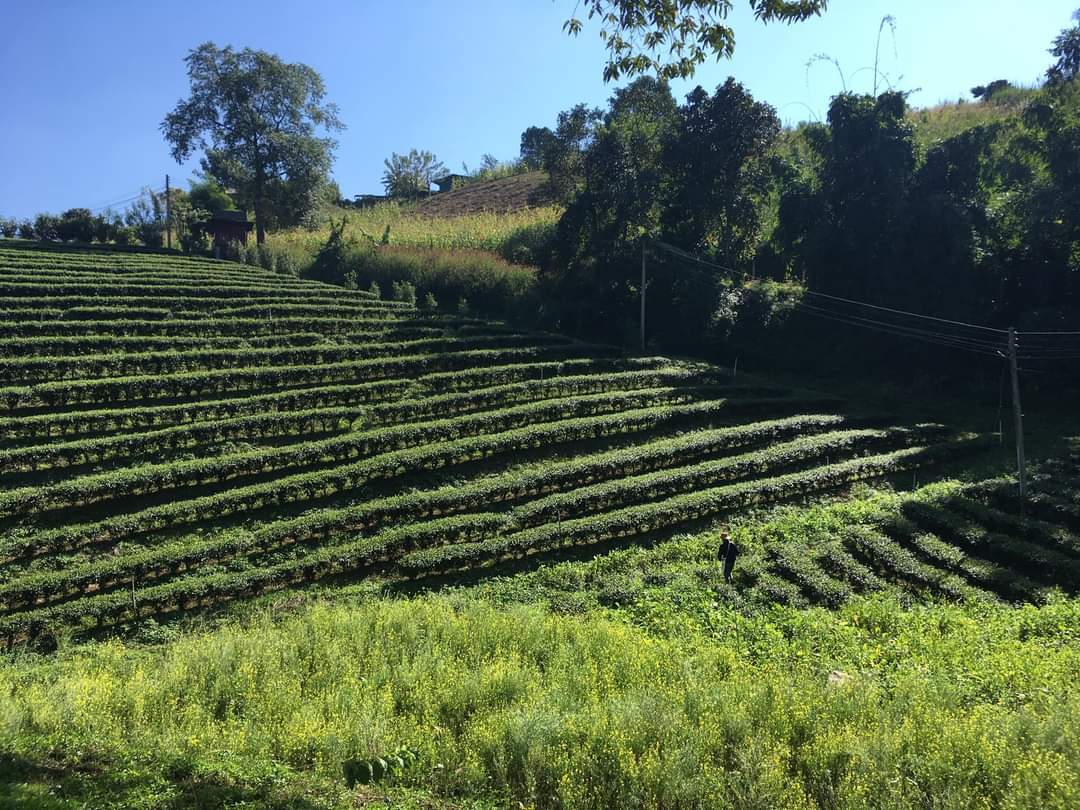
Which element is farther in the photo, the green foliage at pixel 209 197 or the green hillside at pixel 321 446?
the green foliage at pixel 209 197

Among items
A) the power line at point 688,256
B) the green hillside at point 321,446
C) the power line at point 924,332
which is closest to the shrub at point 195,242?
the green hillside at point 321,446

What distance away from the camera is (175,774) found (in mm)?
7520

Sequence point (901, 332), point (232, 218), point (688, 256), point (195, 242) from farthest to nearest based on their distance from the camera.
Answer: point (232, 218) → point (195, 242) → point (688, 256) → point (901, 332)

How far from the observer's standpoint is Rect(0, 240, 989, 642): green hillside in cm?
1725

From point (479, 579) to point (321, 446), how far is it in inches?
300

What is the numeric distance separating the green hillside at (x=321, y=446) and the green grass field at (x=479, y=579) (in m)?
0.11

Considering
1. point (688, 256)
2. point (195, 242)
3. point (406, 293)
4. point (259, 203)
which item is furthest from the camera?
point (259, 203)

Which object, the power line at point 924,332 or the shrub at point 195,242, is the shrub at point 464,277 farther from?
the power line at point 924,332

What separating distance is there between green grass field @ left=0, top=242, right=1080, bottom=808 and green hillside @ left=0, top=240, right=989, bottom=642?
0.36 feet

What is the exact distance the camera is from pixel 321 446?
2186 centimetres

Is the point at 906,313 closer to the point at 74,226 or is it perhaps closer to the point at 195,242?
the point at 195,242

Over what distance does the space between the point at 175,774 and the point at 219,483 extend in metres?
14.2

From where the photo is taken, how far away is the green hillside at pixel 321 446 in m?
17.2

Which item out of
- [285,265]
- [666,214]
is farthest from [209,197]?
[666,214]
